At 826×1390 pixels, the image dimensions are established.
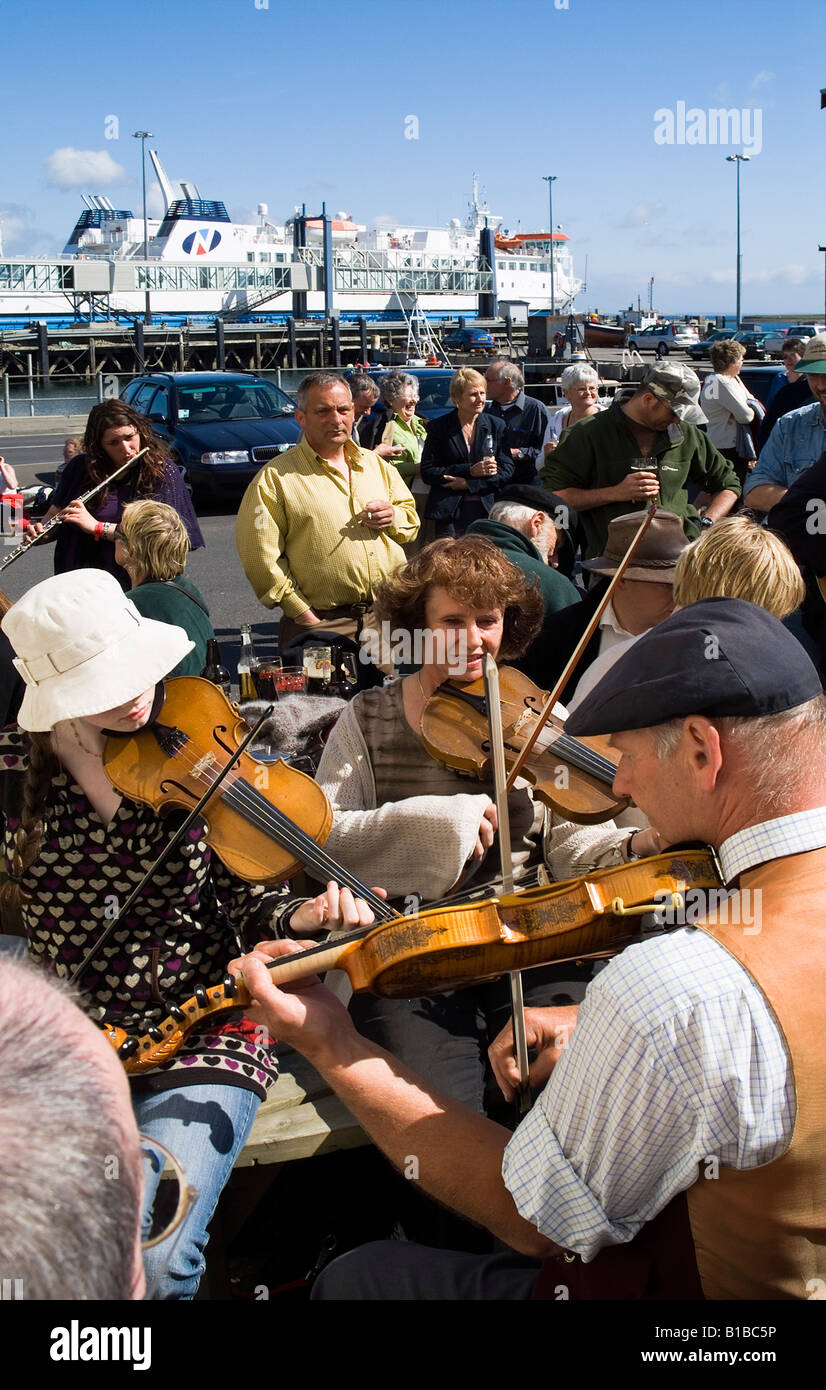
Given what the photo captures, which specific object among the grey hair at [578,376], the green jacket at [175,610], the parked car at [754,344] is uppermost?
the parked car at [754,344]

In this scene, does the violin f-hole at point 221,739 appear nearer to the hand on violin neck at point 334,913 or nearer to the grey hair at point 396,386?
the hand on violin neck at point 334,913

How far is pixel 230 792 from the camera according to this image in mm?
2348

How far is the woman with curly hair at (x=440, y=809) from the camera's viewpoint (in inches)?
95.3

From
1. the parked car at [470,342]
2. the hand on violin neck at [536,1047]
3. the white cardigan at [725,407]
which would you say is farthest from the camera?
the parked car at [470,342]

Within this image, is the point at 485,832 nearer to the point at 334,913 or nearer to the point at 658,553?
the point at 334,913

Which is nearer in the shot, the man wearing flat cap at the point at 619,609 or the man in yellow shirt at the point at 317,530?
the man wearing flat cap at the point at 619,609

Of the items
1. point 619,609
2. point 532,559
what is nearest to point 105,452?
point 532,559

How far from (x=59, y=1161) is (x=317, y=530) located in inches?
153

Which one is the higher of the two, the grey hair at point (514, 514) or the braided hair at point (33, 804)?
the grey hair at point (514, 514)

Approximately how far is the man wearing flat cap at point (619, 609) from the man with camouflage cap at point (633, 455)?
1280 millimetres

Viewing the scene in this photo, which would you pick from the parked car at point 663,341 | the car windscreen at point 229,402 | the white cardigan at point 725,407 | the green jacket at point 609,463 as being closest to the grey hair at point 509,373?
the white cardigan at point 725,407

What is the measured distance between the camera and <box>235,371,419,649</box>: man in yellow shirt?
15.0 ft

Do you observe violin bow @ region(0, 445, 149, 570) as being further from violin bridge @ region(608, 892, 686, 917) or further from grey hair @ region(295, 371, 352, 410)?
violin bridge @ region(608, 892, 686, 917)

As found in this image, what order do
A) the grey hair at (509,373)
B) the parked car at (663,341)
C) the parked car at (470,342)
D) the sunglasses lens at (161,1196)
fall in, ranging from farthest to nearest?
the parked car at (663,341), the parked car at (470,342), the grey hair at (509,373), the sunglasses lens at (161,1196)
